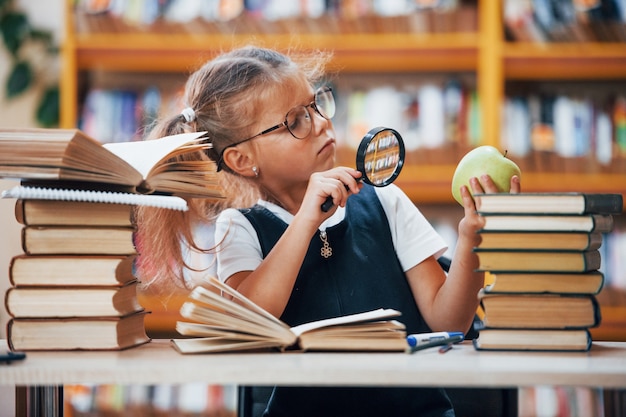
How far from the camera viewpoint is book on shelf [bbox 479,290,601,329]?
118cm

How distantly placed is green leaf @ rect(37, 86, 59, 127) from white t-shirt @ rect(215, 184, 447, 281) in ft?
6.19

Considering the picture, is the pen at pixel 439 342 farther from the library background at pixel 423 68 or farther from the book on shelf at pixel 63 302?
the library background at pixel 423 68

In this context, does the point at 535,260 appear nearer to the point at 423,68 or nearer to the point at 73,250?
the point at 73,250

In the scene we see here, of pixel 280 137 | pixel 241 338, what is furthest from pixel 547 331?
pixel 280 137

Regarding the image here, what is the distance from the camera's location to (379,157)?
56.9 inches

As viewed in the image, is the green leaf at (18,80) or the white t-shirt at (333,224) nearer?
the white t-shirt at (333,224)

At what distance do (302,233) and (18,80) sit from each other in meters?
2.29

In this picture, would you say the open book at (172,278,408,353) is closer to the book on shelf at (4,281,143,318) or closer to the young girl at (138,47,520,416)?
the book on shelf at (4,281,143,318)

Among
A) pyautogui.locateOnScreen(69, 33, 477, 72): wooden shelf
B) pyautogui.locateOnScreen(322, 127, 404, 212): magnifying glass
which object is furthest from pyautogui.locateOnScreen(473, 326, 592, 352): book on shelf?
pyautogui.locateOnScreen(69, 33, 477, 72): wooden shelf

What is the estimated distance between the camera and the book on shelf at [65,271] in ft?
4.03

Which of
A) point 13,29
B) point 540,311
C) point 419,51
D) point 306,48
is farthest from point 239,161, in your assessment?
point 13,29

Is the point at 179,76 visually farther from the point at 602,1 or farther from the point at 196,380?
the point at 196,380

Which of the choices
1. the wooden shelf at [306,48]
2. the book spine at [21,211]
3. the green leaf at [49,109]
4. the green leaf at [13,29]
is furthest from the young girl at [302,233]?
the green leaf at [13,29]

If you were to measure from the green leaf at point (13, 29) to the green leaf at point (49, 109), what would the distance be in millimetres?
230
